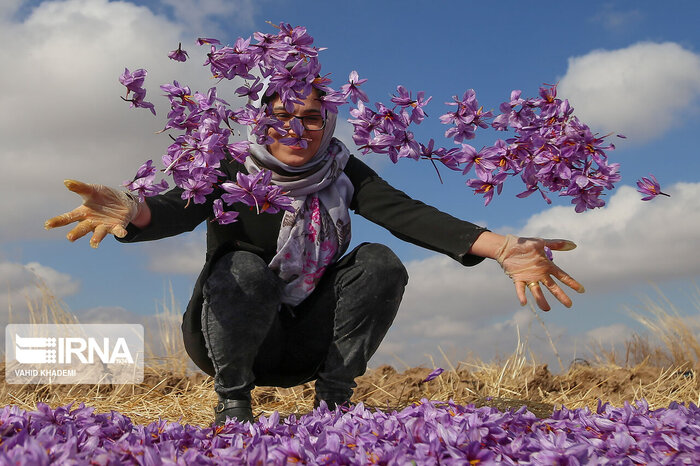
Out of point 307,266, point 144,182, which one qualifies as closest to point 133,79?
point 144,182

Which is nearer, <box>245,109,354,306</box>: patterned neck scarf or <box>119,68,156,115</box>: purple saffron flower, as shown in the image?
<box>119,68,156,115</box>: purple saffron flower

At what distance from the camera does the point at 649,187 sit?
261 cm

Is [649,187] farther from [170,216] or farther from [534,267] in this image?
[170,216]

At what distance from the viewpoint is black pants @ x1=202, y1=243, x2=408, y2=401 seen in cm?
281

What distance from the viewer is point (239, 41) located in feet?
7.91

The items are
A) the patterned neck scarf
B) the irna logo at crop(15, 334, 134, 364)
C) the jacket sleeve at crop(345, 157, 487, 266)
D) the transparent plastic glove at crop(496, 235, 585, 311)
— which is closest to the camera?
the transparent plastic glove at crop(496, 235, 585, 311)

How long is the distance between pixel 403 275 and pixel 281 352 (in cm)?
68

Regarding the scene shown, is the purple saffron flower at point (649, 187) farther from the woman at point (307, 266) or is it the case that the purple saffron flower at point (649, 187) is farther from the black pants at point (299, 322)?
the black pants at point (299, 322)

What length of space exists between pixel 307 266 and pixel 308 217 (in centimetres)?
22

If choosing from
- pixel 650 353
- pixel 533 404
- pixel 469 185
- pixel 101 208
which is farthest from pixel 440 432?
pixel 650 353

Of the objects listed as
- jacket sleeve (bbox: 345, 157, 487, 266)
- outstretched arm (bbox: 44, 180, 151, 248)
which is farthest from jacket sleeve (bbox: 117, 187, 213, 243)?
jacket sleeve (bbox: 345, 157, 487, 266)

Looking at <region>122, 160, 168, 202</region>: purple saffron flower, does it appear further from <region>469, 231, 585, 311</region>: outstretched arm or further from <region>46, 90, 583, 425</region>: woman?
<region>469, 231, 585, 311</region>: outstretched arm

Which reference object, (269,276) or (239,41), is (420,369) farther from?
(239,41)

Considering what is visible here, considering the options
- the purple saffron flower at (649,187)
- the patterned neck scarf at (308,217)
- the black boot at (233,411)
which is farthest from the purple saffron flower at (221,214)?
the purple saffron flower at (649,187)
